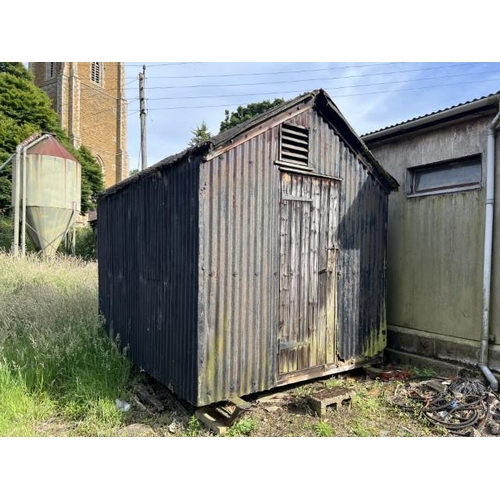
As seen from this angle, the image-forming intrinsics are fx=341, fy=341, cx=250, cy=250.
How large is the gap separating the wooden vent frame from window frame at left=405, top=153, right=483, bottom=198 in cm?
Answer: 271

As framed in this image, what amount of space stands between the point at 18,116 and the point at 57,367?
20.3 meters

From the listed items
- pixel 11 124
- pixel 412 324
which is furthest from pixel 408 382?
pixel 11 124

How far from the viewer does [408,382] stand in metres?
5.41

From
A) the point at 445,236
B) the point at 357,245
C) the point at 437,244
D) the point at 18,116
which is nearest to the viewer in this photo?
the point at 357,245

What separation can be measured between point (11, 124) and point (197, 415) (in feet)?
69.9

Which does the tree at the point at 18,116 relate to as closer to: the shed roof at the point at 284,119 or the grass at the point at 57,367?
the grass at the point at 57,367

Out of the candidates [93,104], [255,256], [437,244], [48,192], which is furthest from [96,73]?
[437,244]

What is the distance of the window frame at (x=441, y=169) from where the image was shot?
559 centimetres

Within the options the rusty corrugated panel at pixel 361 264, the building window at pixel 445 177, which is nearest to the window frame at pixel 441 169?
the building window at pixel 445 177

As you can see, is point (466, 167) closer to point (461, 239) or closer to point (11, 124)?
point (461, 239)

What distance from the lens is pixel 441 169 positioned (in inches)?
241

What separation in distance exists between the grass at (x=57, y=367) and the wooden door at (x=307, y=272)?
243cm

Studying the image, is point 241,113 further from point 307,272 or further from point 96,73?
point 307,272

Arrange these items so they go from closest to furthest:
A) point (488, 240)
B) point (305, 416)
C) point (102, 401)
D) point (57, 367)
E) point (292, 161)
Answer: point (102, 401)
point (305, 416)
point (292, 161)
point (57, 367)
point (488, 240)
